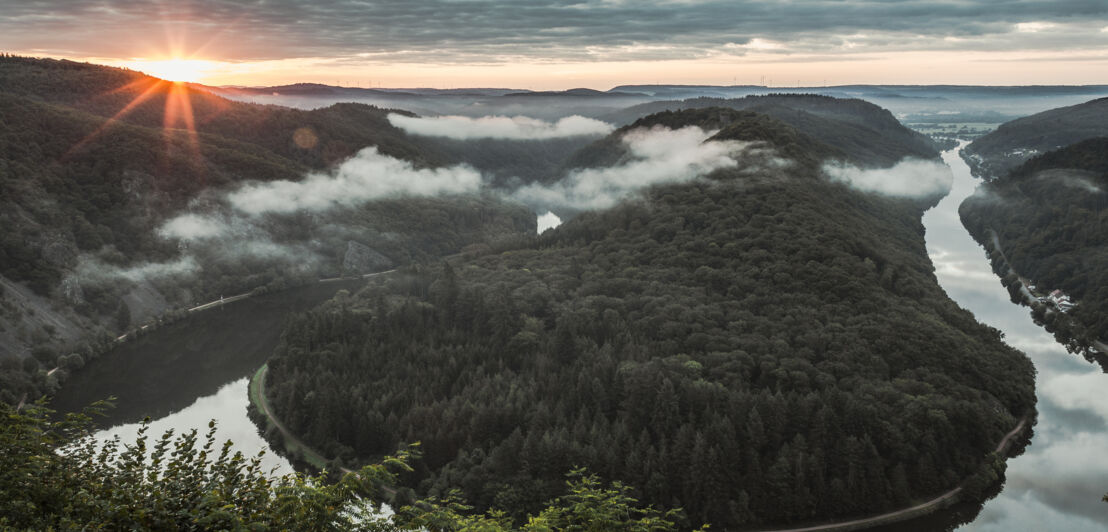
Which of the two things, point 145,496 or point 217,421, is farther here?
point 217,421

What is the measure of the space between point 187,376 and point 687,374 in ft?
176

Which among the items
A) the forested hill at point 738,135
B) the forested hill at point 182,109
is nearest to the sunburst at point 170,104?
the forested hill at point 182,109

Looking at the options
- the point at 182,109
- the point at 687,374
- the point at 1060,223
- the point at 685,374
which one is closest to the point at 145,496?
the point at 685,374

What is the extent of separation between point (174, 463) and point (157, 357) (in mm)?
71955

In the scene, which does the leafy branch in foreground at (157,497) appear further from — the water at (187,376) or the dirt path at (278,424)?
the water at (187,376)

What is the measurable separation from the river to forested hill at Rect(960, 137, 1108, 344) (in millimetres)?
5780

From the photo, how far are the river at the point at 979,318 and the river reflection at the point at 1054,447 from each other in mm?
96

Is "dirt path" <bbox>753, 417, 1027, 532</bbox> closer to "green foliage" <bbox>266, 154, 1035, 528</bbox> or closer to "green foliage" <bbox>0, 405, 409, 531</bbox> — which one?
"green foliage" <bbox>266, 154, 1035, 528</bbox>

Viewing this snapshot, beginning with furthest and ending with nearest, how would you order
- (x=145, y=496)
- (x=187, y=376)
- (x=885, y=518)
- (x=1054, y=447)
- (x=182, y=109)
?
(x=182, y=109) → (x=187, y=376) → (x=1054, y=447) → (x=885, y=518) → (x=145, y=496)

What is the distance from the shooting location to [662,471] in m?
46.9

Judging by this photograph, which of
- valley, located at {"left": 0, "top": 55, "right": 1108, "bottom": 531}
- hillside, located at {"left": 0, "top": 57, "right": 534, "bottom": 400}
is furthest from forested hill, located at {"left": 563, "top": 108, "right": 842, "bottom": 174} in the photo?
hillside, located at {"left": 0, "top": 57, "right": 534, "bottom": 400}

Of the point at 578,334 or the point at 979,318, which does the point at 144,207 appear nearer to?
the point at 578,334

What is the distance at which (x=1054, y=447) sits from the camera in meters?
56.9

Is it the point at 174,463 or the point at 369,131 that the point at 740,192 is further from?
the point at 369,131
